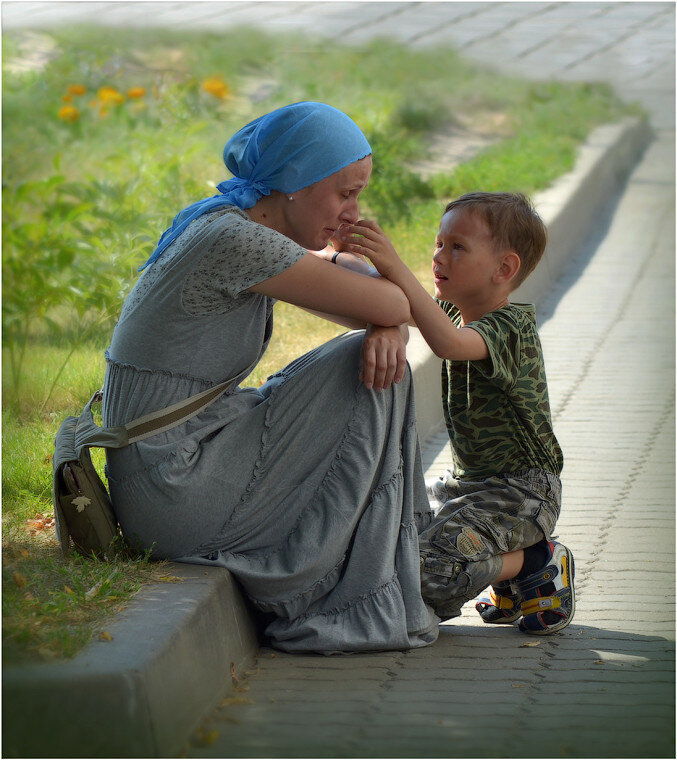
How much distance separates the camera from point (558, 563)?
124 inches

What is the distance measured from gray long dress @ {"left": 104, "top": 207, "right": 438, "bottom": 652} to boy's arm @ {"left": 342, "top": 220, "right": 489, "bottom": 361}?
0.18 meters

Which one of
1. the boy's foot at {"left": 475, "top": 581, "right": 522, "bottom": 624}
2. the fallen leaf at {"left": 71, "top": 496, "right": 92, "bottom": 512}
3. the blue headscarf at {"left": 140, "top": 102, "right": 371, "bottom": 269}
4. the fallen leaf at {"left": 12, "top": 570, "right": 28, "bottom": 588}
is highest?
the blue headscarf at {"left": 140, "top": 102, "right": 371, "bottom": 269}

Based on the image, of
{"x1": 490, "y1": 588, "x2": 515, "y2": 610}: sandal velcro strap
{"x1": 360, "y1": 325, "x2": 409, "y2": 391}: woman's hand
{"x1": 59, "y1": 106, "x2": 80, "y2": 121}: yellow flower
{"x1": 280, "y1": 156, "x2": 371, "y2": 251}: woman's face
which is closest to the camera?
{"x1": 360, "y1": 325, "x2": 409, "y2": 391}: woman's hand

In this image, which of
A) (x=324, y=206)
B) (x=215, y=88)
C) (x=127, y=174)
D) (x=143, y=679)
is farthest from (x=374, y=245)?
(x=215, y=88)

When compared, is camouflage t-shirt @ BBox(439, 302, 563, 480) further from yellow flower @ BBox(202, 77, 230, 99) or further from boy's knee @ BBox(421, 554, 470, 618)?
yellow flower @ BBox(202, 77, 230, 99)

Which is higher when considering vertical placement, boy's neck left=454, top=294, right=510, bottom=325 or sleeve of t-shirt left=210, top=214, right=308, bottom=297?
sleeve of t-shirt left=210, top=214, right=308, bottom=297

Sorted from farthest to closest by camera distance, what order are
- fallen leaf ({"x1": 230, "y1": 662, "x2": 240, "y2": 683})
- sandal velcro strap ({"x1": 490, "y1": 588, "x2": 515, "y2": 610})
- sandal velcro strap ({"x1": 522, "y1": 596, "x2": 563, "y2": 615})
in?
sandal velcro strap ({"x1": 490, "y1": 588, "x2": 515, "y2": 610}) → sandal velcro strap ({"x1": 522, "y1": 596, "x2": 563, "y2": 615}) → fallen leaf ({"x1": 230, "y1": 662, "x2": 240, "y2": 683})

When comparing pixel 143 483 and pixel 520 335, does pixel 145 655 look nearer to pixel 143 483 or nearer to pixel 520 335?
pixel 143 483

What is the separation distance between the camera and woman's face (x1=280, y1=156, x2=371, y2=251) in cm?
296

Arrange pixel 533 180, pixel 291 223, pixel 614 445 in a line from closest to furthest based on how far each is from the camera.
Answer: pixel 291 223
pixel 614 445
pixel 533 180

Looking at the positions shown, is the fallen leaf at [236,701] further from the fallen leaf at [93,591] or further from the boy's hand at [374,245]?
the boy's hand at [374,245]

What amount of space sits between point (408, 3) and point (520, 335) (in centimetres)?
1330

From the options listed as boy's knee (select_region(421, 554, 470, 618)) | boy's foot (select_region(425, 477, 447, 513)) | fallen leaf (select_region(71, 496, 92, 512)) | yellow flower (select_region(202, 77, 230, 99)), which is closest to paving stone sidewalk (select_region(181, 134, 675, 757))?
boy's knee (select_region(421, 554, 470, 618))

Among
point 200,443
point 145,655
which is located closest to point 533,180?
point 200,443
